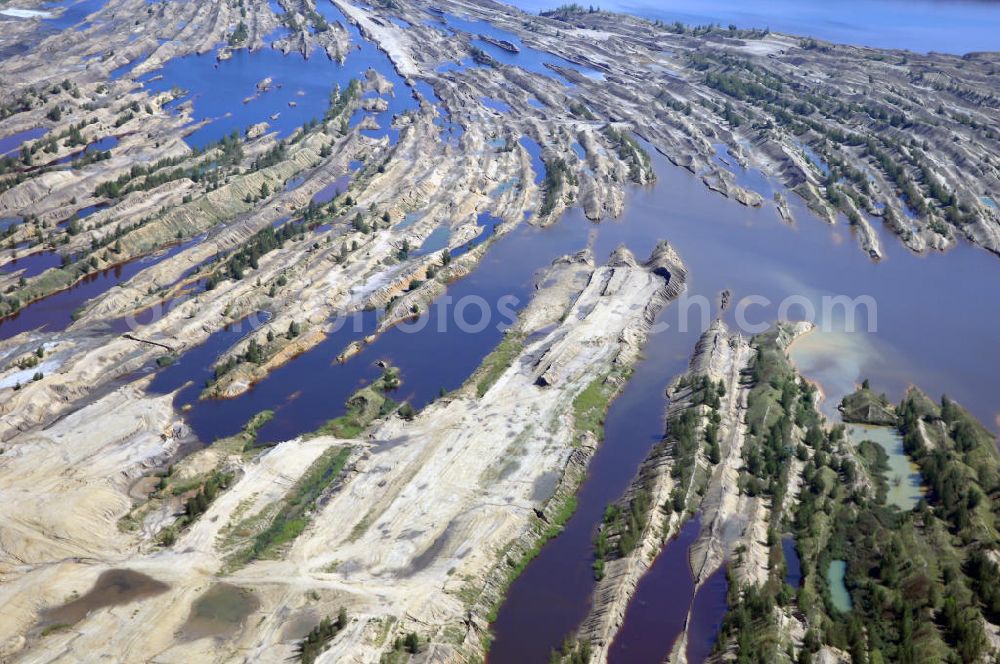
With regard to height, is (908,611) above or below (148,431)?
above

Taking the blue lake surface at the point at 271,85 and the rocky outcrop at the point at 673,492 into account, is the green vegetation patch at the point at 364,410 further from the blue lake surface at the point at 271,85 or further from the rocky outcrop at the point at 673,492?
the blue lake surface at the point at 271,85

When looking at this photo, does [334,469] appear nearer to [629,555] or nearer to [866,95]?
[629,555]

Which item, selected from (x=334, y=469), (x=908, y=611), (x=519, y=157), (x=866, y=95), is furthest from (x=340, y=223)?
(x=866, y=95)

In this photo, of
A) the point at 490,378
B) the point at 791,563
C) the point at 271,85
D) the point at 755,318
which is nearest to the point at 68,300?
the point at 490,378

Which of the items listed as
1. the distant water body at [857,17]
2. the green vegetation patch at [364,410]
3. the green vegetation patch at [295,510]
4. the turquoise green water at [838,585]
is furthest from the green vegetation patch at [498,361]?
the distant water body at [857,17]

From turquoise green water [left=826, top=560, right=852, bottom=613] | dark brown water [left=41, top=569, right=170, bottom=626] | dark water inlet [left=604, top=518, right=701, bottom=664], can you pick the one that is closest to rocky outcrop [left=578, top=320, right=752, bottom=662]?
dark water inlet [left=604, top=518, right=701, bottom=664]

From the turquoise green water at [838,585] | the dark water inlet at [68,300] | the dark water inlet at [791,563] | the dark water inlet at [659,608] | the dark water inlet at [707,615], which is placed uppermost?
the turquoise green water at [838,585]

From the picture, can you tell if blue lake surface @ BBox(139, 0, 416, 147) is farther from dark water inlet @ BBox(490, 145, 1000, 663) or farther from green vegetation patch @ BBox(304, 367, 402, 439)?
green vegetation patch @ BBox(304, 367, 402, 439)
